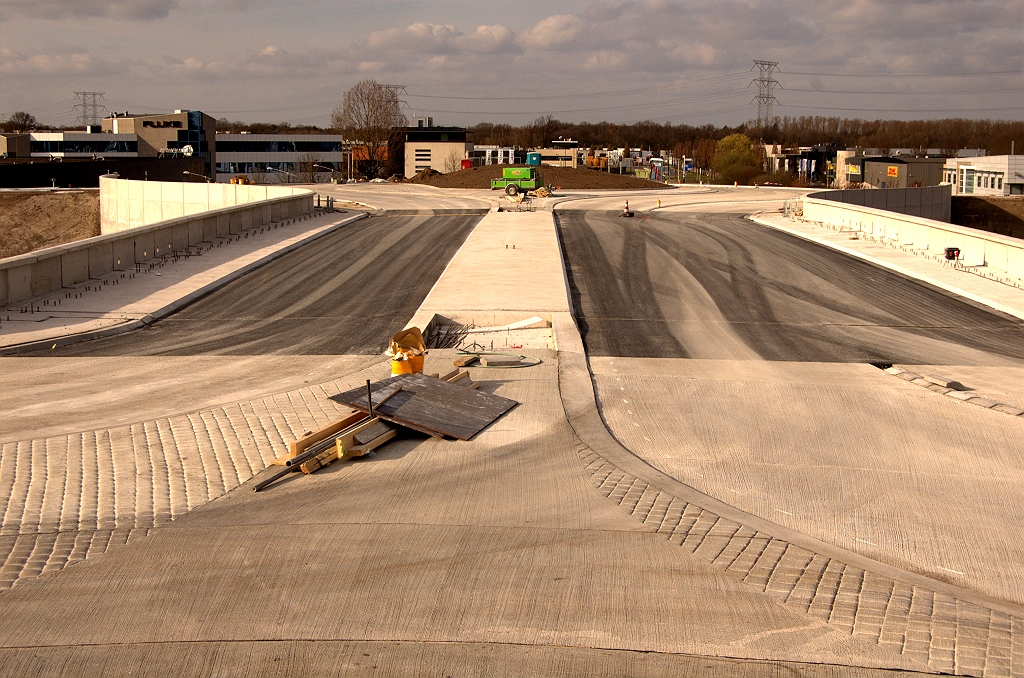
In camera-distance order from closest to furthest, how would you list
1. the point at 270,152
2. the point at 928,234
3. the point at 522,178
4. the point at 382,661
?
the point at 382,661, the point at 928,234, the point at 522,178, the point at 270,152

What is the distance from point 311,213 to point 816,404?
32825mm

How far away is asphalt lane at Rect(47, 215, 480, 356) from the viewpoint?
17062 millimetres

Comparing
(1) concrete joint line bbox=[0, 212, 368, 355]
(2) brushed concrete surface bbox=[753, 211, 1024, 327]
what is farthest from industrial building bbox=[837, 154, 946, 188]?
(1) concrete joint line bbox=[0, 212, 368, 355]

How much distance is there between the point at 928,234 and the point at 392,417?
2319 centimetres

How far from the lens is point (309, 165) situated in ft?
331

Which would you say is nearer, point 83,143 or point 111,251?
point 111,251

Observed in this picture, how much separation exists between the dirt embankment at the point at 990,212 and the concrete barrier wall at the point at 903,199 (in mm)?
4705

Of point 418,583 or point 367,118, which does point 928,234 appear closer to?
point 418,583

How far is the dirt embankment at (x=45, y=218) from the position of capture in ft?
195

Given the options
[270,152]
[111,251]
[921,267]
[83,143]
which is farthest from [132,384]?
[270,152]

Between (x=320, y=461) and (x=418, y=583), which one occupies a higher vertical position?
(x=320, y=461)

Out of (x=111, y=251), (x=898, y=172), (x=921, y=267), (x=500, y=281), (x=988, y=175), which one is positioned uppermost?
(x=898, y=172)

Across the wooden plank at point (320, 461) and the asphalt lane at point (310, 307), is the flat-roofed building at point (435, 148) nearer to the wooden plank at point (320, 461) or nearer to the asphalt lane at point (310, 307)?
the asphalt lane at point (310, 307)

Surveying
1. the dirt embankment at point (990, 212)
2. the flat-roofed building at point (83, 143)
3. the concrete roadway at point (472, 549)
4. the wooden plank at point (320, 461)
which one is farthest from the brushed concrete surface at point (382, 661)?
the flat-roofed building at point (83, 143)
